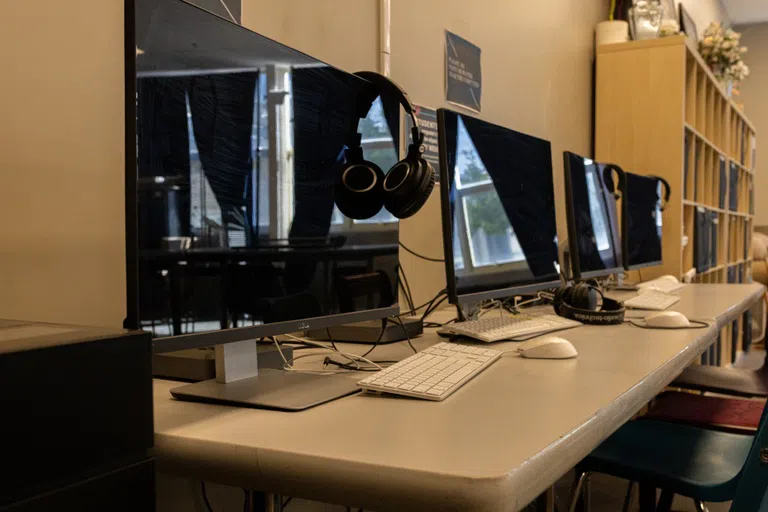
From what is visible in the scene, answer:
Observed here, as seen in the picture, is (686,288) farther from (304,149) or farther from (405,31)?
(304,149)

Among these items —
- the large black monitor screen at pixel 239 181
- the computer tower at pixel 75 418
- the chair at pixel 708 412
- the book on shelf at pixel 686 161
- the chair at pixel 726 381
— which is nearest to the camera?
the computer tower at pixel 75 418

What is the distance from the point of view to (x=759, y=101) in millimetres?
6977

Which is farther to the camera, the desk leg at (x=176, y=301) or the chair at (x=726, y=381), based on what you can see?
the chair at (x=726, y=381)

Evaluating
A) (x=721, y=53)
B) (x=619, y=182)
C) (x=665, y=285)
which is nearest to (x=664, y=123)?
(x=619, y=182)

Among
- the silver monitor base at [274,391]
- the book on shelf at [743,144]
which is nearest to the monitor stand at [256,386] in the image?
the silver monitor base at [274,391]

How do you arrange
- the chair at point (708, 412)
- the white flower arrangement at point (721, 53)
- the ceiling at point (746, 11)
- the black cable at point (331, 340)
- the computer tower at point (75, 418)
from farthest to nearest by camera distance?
the ceiling at point (746, 11) < the white flower arrangement at point (721, 53) < the chair at point (708, 412) < the black cable at point (331, 340) < the computer tower at point (75, 418)

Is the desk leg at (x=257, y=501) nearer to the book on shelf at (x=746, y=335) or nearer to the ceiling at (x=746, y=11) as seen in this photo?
the book on shelf at (x=746, y=335)

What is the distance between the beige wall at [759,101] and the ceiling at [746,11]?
171 mm

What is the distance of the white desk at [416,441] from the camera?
0.61 metres

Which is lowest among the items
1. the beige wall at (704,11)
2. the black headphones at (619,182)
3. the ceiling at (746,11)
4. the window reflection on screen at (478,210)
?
the window reflection on screen at (478,210)

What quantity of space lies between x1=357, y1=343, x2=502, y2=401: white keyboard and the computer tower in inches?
13.7

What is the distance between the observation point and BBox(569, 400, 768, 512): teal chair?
3.57ft

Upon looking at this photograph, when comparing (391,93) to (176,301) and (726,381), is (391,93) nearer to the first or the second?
(176,301)

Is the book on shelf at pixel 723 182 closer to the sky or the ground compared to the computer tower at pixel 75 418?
closer to the sky
